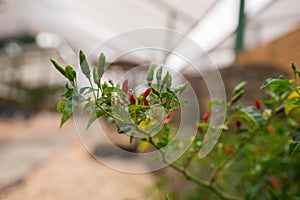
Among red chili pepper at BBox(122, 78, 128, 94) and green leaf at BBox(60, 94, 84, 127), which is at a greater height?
red chili pepper at BBox(122, 78, 128, 94)

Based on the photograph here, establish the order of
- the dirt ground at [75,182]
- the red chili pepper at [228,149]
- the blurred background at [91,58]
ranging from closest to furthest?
the red chili pepper at [228,149] < the dirt ground at [75,182] < the blurred background at [91,58]

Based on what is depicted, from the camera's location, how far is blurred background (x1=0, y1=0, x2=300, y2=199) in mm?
1365

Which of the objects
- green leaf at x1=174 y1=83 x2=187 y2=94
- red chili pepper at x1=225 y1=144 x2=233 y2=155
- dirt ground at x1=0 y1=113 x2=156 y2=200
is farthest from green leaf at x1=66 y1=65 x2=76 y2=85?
dirt ground at x1=0 y1=113 x2=156 y2=200

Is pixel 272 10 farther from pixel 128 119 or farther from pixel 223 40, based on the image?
pixel 128 119

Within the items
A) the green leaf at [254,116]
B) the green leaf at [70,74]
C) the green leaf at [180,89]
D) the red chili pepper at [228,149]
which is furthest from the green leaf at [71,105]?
the red chili pepper at [228,149]

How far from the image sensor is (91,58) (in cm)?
52

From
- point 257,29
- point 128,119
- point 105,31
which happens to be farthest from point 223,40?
point 105,31

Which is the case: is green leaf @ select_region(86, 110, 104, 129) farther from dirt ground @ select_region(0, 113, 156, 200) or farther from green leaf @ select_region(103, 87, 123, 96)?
dirt ground @ select_region(0, 113, 156, 200)

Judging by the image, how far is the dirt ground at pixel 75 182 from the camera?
1.12 meters

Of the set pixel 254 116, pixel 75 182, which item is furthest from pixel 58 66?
pixel 75 182

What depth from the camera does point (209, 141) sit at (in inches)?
20.4

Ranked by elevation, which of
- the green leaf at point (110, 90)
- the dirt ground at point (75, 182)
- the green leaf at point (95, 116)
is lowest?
the dirt ground at point (75, 182)

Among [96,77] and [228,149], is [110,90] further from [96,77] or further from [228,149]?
[228,149]

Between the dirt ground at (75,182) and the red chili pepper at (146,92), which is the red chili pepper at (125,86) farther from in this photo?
the dirt ground at (75,182)
